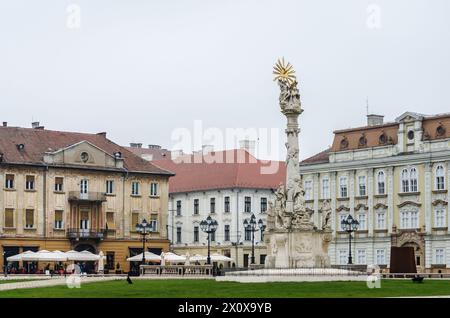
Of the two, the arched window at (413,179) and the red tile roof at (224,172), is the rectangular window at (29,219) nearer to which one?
the red tile roof at (224,172)

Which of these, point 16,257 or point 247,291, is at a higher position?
point 16,257

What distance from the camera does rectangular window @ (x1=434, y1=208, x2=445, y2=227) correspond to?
3755 inches

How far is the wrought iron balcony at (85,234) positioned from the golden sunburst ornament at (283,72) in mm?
41573

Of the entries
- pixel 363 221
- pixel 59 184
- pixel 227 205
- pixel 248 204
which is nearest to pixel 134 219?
pixel 59 184

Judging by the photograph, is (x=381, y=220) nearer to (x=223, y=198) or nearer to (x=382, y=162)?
(x=382, y=162)

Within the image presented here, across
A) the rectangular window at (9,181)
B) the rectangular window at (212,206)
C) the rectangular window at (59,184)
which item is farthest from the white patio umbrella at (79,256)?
the rectangular window at (212,206)

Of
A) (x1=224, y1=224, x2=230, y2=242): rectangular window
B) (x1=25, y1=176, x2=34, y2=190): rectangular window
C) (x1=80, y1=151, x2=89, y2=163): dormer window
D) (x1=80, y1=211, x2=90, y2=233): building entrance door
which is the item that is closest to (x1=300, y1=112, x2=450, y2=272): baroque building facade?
(x1=224, y1=224, x2=230, y2=242): rectangular window

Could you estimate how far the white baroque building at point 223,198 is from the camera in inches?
4621

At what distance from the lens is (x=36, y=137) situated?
3935 inches

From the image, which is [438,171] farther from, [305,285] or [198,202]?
[305,285]

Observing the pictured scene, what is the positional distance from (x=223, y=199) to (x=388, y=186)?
22885mm

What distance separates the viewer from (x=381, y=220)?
101312 mm
